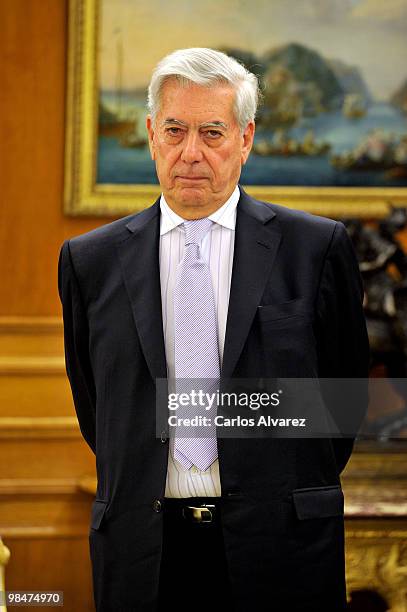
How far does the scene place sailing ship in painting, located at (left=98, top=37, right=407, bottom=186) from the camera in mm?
4457

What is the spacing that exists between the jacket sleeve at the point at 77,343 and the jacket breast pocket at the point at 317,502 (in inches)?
24.1

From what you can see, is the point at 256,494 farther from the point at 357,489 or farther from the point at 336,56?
the point at 336,56

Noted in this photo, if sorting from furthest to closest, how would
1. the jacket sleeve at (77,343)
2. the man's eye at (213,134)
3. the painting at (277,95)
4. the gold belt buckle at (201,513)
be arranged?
the painting at (277,95) < the jacket sleeve at (77,343) < the man's eye at (213,134) < the gold belt buckle at (201,513)

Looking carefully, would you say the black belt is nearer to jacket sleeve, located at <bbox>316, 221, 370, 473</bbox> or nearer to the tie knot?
jacket sleeve, located at <bbox>316, 221, 370, 473</bbox>

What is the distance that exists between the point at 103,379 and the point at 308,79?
257 centimetres

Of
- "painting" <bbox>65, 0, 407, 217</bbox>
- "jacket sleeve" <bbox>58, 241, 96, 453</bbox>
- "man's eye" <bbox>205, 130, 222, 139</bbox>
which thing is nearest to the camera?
"man's eye" <bbox>205, 130, 222, 139</bbox>

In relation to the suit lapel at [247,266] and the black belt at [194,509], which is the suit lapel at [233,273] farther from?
the black belt at [194,509]

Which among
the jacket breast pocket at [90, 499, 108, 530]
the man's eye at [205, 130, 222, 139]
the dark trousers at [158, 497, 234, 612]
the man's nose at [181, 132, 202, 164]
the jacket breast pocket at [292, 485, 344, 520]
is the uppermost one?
the man's eye at [205, 130, 222, 139]

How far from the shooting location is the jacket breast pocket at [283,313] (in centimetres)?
226

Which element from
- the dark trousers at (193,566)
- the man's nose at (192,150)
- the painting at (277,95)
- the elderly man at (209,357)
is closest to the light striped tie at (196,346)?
the elderly man at (209,357)

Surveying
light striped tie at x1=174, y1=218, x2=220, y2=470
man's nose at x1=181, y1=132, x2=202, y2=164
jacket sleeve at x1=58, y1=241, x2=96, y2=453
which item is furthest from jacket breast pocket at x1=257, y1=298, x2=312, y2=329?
jacket sleeve at x1=58, y1=241, x2=96, y2=453

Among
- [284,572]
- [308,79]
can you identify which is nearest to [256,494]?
[284,572]

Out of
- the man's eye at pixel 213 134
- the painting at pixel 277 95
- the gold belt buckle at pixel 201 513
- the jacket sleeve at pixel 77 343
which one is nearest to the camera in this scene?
the gold belt buckle at pixel 201 513

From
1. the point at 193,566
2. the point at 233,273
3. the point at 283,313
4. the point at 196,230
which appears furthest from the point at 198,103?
the point at 193,566
